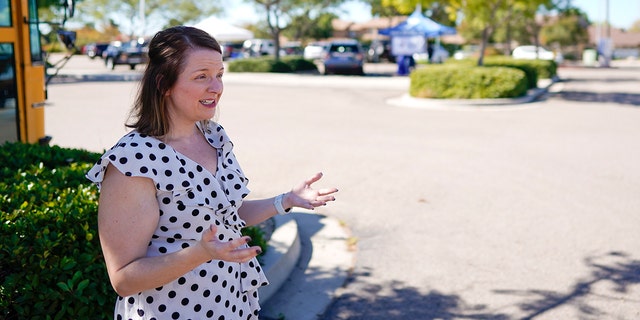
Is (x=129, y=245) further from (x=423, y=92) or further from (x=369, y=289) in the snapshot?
(x=423, y=92)

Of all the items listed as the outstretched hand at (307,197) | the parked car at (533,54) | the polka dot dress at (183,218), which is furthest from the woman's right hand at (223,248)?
the parked car at (533,54)

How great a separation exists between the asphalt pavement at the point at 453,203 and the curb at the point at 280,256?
0.35 ft

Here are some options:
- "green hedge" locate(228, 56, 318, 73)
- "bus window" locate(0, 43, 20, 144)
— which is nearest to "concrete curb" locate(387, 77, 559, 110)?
"bus window" locate(0, 43, 20, 144)

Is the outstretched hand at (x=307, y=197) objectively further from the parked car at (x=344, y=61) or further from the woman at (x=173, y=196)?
the parked car at (x=344, y=61)

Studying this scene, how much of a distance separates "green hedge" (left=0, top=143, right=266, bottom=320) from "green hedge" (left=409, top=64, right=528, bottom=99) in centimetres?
1524

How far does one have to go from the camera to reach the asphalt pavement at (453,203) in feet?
Result: 15.6

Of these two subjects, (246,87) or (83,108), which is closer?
(83,108)

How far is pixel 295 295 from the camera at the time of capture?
4746 millimetres

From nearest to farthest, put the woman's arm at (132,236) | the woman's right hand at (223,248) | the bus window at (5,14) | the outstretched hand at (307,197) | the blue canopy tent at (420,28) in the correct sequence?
the woman's right hand at (223,248)
the woman's arm at (132,236)
the outstretched hand at (307,197)
the bus window at (5,14)
the blue canopy tent at (420,28)

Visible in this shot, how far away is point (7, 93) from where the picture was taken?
21.2 feet

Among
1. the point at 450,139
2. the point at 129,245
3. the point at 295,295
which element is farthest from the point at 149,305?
the point at 450,139

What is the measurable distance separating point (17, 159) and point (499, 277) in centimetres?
365

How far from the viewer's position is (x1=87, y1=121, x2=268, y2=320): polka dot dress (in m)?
2.05

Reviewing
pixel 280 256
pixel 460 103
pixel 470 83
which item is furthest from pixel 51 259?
pixel 470 83
